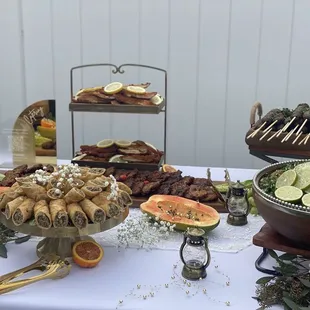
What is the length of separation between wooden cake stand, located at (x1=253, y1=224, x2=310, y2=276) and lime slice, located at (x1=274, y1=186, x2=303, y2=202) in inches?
3.7

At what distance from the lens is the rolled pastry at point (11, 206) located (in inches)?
43.5

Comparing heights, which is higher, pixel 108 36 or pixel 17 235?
pixel 108 36

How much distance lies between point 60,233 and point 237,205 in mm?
533

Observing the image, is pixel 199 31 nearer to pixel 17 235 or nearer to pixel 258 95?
pixel 258 95

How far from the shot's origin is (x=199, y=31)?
97.8 inches

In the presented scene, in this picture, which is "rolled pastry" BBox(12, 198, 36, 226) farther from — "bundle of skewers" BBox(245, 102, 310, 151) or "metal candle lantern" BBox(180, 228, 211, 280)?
"bundle of skewers" BBox(245, 102, 310, 151)

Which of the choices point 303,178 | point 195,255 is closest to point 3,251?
point 195,255

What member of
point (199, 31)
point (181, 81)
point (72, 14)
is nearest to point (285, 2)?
point (199, 31)

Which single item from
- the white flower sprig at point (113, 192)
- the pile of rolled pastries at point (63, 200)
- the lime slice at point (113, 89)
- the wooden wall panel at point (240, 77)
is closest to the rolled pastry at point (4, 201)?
the pile of rolled pastries at point (63, 200)

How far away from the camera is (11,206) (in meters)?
1.11

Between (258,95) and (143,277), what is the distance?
1603 mm

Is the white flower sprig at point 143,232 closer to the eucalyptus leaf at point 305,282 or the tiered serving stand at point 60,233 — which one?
the tiered serving stand at point 60,233

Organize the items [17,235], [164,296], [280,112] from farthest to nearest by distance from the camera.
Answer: [280,112]
[17,235]
[164,296]

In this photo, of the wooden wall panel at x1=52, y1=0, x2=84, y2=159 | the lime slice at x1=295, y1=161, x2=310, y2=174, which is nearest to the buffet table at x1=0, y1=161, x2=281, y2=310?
the lime slice at x1=295, y1=161, x2=310, y2=174
